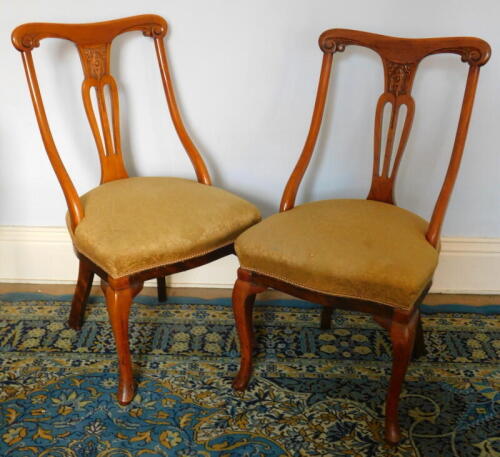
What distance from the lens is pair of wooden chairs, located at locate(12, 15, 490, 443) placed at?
1614mm

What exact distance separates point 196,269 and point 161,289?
20cm

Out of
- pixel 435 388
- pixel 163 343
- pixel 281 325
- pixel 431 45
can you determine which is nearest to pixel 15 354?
pixel 163 343

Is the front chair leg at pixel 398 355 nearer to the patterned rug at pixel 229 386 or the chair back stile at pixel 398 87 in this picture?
the patterned rug at pixel 229 386

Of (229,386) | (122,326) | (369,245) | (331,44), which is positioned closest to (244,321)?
(229,386)

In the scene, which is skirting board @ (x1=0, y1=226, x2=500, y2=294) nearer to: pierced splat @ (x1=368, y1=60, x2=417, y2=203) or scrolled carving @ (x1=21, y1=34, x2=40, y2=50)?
pierced splat @ (x1=368, y1=60, x2=417, y2=203)

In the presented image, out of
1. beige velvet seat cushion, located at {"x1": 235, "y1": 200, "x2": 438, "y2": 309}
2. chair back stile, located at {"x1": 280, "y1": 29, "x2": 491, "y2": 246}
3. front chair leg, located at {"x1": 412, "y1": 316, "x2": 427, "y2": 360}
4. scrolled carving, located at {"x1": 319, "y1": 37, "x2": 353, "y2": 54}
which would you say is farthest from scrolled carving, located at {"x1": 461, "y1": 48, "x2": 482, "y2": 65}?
front chair leg, located at {"x1": 412, "y1": 316, "x2": 427, "y2": 360}

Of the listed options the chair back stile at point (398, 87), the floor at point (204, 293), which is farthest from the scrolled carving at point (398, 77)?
the floor at point (204, 293)

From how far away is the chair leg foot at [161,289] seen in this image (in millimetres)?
2412

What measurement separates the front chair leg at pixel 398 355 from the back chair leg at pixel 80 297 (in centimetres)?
115

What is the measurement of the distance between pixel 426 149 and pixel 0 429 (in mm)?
1818

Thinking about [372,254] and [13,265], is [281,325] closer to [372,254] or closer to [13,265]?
[372,254]

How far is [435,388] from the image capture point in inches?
76.8

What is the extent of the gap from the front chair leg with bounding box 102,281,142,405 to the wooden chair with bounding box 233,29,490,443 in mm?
339

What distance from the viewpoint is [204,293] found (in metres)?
2.54
